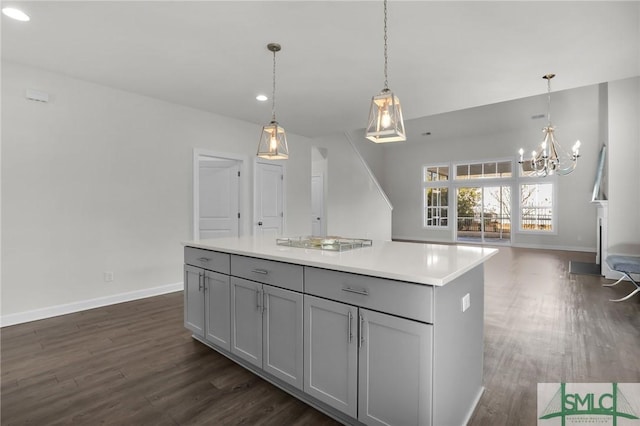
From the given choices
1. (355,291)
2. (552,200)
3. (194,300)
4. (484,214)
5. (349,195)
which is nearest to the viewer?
(355,291)

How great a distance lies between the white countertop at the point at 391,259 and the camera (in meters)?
1.42

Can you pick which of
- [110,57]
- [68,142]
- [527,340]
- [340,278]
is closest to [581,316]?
[527,340]

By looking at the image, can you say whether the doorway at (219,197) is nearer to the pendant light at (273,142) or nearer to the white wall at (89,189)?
the white wall at (89,189)

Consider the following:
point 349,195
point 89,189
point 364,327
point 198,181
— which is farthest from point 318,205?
point 364,327

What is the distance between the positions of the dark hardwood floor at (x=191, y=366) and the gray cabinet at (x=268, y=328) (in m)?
0.17

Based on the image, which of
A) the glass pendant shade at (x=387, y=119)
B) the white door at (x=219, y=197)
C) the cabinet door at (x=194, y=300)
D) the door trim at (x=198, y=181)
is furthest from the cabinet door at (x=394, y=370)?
the white door at (x=219, y=197)

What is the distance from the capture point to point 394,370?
1.49 meters

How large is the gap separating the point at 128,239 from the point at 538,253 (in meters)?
8.69

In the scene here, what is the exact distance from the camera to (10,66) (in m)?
3.26

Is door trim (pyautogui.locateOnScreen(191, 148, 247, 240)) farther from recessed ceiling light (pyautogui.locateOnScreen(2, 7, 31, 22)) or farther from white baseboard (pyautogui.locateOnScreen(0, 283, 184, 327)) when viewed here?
recessed ceiling light (pyautogui.locateOnScreen(2, 7, 31, 22))

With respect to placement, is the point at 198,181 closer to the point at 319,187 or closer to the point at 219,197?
the point at 219,197

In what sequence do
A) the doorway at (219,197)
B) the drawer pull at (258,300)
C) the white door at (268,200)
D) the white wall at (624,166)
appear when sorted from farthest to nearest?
the white door at (268,200) → the doorway at (219,197) → the white wall at (624,166) → the drawer pull at (258,300)

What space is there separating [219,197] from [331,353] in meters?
4.36

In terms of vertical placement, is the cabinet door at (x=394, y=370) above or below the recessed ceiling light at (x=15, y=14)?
below
